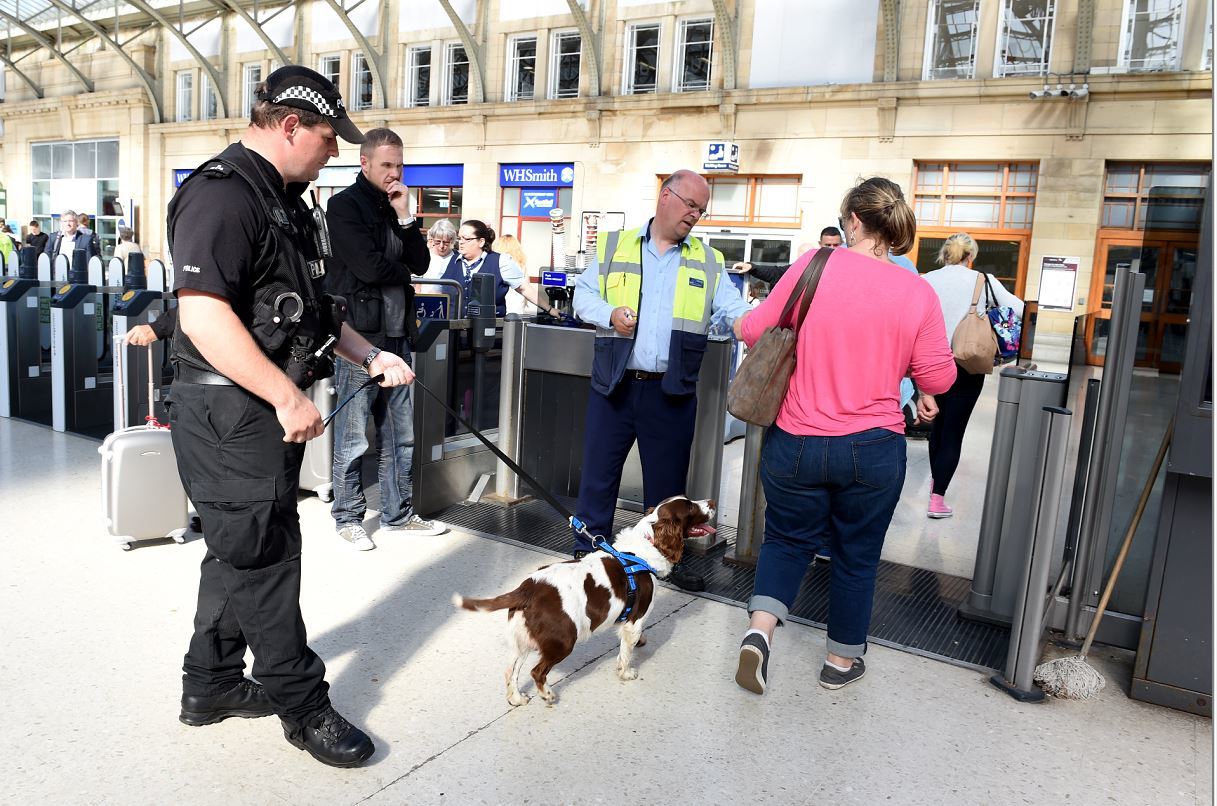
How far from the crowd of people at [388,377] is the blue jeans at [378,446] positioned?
0.04ft

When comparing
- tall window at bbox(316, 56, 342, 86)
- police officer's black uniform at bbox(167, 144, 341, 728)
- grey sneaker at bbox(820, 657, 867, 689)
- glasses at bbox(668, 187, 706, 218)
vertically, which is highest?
tall window at bbox(316, 56, 342, 86)

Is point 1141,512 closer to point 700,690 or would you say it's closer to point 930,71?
point 700,690

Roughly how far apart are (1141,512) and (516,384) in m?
3.42

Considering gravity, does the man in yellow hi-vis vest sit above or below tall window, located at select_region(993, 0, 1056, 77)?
below

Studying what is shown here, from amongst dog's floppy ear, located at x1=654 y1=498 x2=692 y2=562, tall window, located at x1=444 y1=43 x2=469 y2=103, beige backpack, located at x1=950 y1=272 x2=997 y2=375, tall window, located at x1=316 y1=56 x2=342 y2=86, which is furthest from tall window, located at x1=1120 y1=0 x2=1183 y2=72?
tall window, located at x1=316 y1=56 x2=342 y2=86

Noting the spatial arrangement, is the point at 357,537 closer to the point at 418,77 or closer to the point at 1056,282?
the point at 1056,282

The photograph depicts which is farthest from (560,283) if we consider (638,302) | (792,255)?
(792,255)

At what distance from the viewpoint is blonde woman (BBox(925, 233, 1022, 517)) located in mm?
5223

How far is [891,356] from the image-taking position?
2793 mm

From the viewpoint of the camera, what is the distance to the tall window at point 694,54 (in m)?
17.6

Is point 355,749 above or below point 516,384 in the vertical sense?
below

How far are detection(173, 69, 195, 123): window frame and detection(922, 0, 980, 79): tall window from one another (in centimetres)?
2139

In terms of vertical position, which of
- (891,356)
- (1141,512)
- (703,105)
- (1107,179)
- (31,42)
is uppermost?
(31,42)

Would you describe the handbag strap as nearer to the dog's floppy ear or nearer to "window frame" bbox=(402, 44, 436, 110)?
the dog's floppy ear
